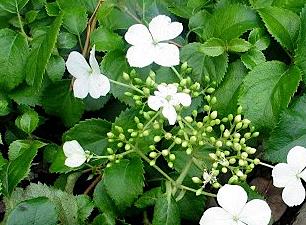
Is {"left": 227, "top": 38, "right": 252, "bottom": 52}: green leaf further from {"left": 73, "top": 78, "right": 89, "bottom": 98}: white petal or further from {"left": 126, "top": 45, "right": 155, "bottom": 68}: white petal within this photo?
{"left": 73, "top": 78, "right": 89, "bottom": 98}: white petal

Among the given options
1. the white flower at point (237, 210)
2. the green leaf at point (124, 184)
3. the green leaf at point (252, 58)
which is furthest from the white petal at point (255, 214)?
the green leaf at point (252, 58)

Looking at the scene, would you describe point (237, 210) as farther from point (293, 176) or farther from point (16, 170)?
point (16, 170)

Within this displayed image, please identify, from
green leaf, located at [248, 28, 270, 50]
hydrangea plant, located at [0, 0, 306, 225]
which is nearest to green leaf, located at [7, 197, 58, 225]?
hydrangea plant, located at [0, 0, 306, 225]

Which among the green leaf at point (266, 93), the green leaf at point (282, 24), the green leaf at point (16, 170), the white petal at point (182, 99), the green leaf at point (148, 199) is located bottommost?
the green leaf at point (148, 199)

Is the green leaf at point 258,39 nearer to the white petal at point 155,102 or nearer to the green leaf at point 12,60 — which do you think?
the white petal at point 155,102

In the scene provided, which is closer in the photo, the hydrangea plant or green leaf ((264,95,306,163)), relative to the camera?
the hydrangea plant

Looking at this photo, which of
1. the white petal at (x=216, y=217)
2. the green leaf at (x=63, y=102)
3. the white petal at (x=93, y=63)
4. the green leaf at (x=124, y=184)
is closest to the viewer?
the white petal at (x=216, y=217)
